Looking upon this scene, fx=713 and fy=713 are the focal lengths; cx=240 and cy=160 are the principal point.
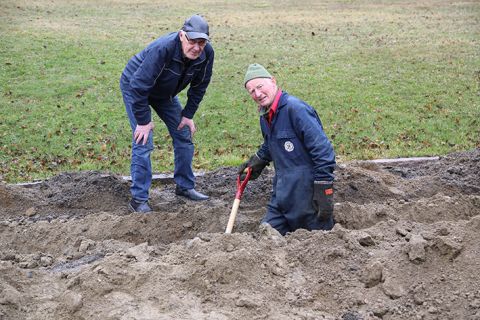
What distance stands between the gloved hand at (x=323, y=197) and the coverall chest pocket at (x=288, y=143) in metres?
0.37

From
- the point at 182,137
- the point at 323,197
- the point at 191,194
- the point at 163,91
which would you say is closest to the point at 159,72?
the point at 163,91

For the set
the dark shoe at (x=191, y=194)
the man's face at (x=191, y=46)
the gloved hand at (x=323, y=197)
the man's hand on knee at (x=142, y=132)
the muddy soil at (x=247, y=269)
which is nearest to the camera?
the muddy soil at (x=247, y=269)

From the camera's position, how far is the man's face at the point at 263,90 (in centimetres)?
604

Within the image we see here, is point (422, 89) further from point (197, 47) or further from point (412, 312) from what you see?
point (412, 312)

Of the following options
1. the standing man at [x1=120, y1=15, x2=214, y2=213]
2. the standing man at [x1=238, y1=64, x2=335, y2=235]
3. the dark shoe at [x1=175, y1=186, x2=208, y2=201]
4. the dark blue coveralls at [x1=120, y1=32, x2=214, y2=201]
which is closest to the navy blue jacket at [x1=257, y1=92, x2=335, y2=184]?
the standing man at [x1=238, y1=64, x2=335, y2=235]

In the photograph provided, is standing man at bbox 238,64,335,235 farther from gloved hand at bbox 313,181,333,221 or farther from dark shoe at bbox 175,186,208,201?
dark shoe at bbox 175,186,208,201

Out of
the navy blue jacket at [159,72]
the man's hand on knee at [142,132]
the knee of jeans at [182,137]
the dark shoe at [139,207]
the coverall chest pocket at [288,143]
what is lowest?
the dark shoe at [139,207]

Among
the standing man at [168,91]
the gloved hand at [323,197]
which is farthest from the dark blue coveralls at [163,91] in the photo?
the gloved hand at [323,197]

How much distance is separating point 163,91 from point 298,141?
200 cm

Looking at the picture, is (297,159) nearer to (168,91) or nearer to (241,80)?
(168,91)

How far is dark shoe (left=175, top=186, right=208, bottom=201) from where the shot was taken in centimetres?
809

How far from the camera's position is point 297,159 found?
6.21 metres

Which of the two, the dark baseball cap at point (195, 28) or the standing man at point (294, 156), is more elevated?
the dark baseball cap at point (195, 28)

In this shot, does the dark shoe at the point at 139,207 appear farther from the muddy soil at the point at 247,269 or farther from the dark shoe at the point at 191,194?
the dark shoe at the point at 191,194
